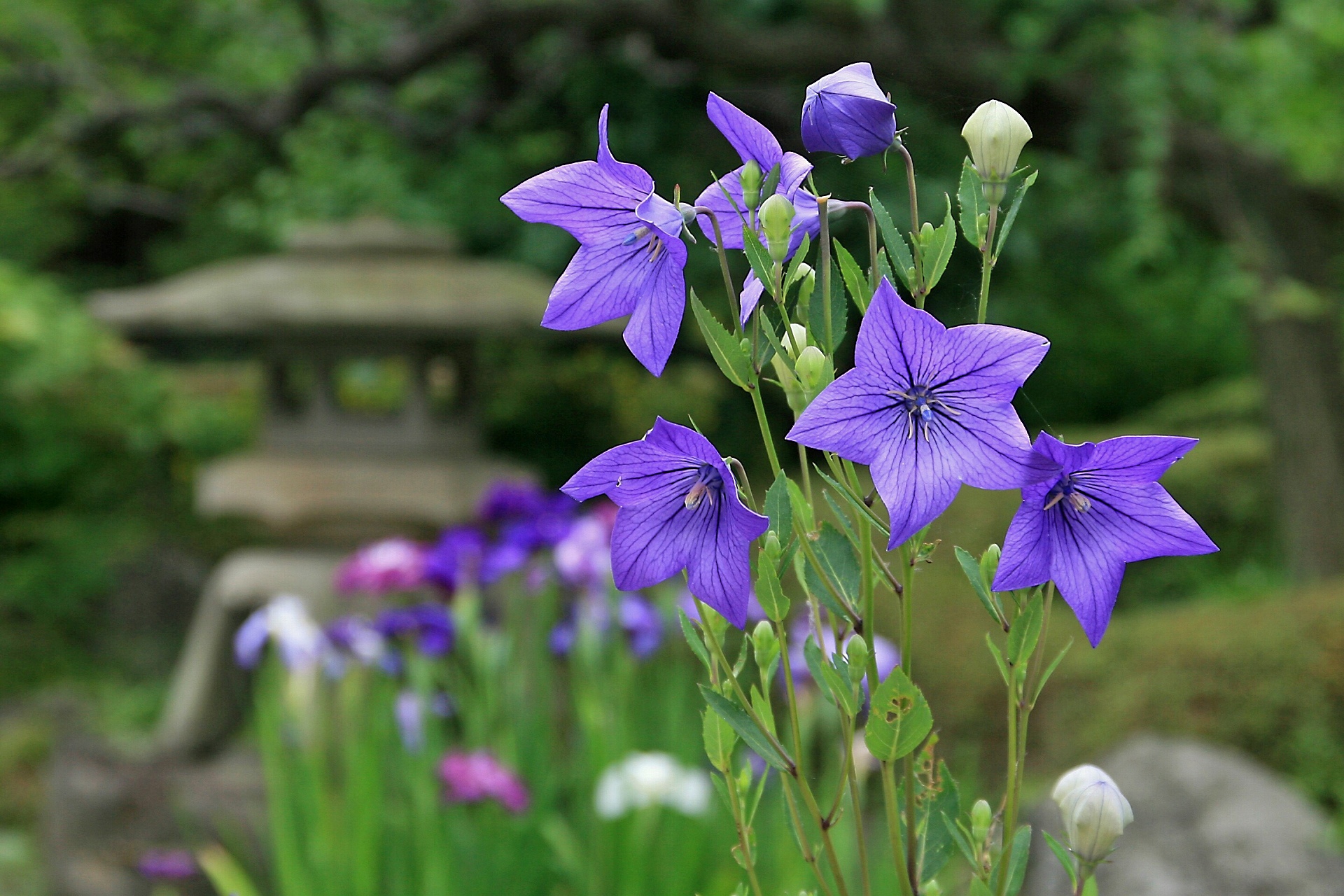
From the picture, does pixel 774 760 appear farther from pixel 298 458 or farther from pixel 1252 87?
pixel 1252 87

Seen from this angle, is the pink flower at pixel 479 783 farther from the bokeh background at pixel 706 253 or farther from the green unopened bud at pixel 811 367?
the bokeh background at pixel 706 253

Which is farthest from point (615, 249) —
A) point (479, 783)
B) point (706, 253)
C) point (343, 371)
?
point (706, 253)

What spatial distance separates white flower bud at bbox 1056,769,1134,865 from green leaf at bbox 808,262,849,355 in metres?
0.28

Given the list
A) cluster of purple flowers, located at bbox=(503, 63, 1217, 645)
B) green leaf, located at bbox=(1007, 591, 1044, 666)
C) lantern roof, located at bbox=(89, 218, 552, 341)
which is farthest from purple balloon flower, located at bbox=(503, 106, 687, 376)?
lantern roof, located at bbox=(89, 218, 552, 341)

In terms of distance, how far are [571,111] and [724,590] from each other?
5.23 m

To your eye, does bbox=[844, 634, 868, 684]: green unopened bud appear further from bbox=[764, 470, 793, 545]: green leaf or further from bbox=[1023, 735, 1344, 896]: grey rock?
bbox=[1023, 735, 1344, 896]: grey rock

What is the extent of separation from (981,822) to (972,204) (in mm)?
315

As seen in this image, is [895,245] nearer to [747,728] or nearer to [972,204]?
[972,204]

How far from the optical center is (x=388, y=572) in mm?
2484

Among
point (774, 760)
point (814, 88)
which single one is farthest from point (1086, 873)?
point (814, 88)

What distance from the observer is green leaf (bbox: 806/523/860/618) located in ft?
1.81

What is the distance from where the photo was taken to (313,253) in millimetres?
4086

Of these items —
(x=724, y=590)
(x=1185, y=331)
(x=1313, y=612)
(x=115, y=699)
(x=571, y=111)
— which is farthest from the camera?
(x=1185, y=331)

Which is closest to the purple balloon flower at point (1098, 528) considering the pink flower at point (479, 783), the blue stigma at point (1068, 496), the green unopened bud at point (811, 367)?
the blue stigma at point (1068, 496)
